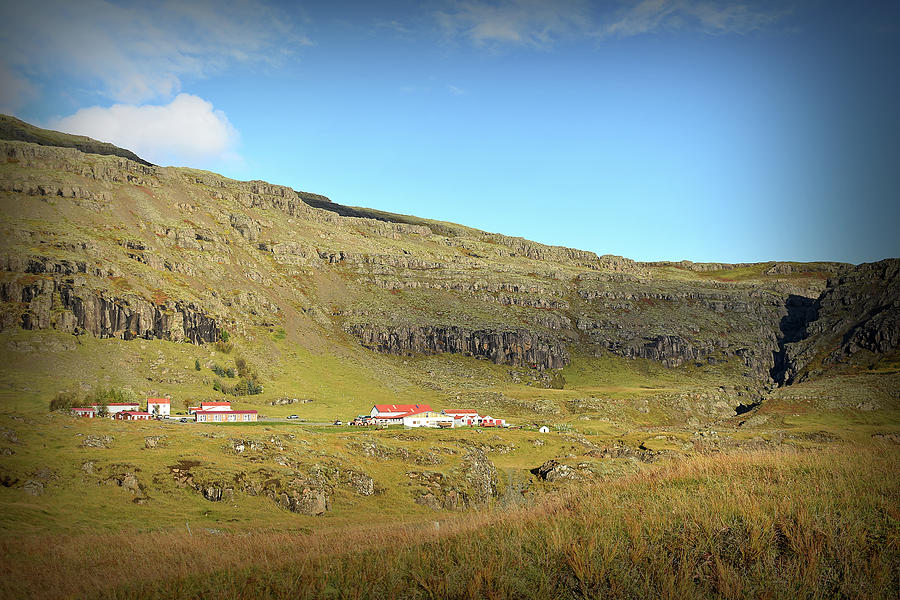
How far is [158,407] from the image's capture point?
408 ft

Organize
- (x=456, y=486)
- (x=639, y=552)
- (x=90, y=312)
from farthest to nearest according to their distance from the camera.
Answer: (x=90, y=312), (x=456, y=486), (x=639, y=552)

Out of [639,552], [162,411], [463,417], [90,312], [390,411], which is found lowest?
[463,417]

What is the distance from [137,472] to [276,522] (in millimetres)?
17152

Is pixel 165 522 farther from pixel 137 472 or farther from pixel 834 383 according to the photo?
pixel 834 383

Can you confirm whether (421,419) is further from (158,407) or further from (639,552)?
(639,552)

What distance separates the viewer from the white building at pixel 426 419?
135750mm

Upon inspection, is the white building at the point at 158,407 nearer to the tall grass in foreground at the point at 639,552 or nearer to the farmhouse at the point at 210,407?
the farmhouse at the point at 210,407

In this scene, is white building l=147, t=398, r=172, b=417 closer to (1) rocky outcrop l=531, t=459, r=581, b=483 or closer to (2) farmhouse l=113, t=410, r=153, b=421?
(2) farmhouse l=113, t=410, r=153, b=421

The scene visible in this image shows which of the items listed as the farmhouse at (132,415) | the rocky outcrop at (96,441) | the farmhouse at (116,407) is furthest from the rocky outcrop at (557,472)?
the farmhouse at (116,407)

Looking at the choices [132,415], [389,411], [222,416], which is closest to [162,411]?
[132,415]

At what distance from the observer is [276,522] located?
49000mm

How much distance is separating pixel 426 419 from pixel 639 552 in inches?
5119

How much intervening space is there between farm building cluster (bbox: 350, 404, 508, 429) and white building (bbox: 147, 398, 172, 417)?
140 feet

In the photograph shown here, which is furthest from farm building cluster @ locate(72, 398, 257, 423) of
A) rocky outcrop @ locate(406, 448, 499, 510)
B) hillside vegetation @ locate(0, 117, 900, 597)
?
rocky outcrop @ locate(406, 448, 499, 510)
